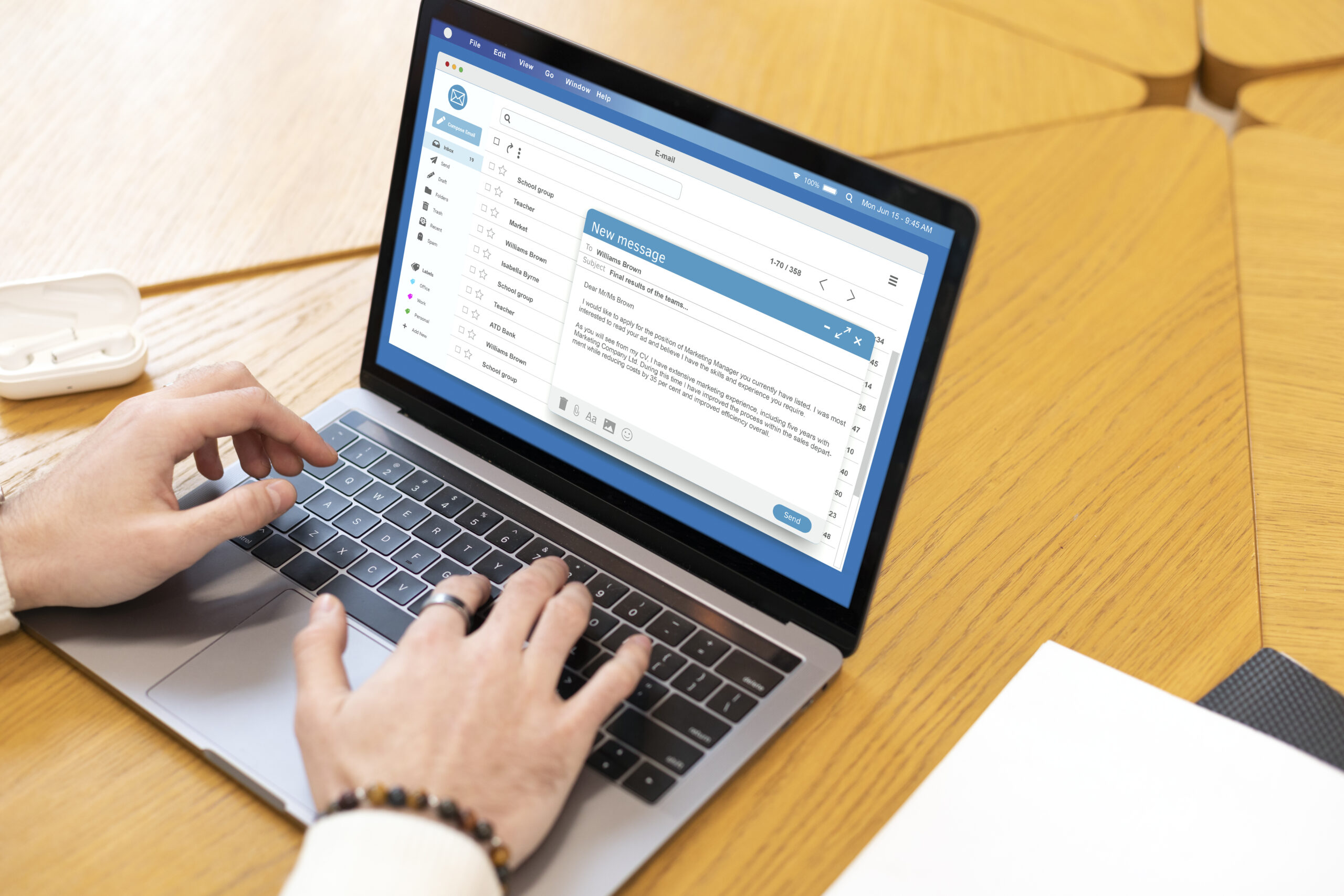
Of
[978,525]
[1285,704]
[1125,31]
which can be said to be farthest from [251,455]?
[1125,31]

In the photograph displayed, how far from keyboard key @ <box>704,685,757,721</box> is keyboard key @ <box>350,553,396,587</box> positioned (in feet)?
0.80

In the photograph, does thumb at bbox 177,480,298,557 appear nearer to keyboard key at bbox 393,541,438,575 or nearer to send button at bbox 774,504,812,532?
keyboard key at bbox 393,541,438,575

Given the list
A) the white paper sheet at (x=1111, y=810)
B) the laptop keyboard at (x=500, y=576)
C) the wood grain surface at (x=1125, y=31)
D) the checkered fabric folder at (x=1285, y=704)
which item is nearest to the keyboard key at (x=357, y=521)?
the laptop keyboard at (x=500, y=576)

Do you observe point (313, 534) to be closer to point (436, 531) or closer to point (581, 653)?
point (436, 531)

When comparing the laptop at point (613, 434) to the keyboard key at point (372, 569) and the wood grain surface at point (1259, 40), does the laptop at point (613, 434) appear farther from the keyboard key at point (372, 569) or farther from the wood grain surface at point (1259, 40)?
the wood grain surface at point (1259, 40)

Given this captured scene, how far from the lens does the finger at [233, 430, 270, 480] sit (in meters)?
0.80

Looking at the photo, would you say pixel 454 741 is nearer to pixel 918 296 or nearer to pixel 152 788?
pixel 152 788

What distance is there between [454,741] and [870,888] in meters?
0.24

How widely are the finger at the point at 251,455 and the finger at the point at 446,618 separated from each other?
205mm

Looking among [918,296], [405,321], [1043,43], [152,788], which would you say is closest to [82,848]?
[152,788]

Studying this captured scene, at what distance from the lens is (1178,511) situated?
2.83 feet

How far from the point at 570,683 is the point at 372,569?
176 millimetres

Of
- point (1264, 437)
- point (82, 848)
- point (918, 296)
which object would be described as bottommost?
point (82, 848)

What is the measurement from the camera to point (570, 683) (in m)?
0.67
